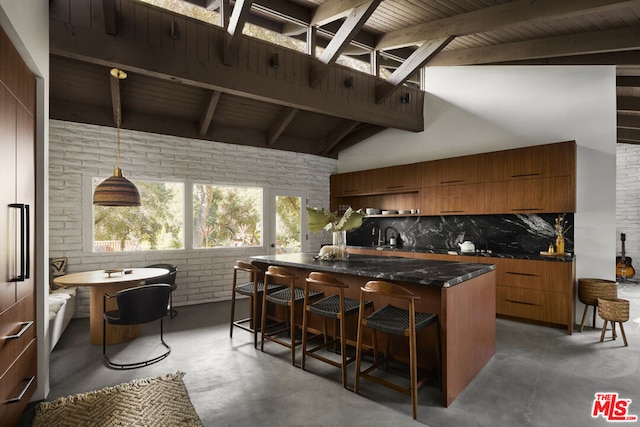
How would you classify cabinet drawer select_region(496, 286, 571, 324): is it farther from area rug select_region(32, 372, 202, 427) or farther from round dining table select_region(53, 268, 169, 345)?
round dining table select_region(53, 268, 169, 345)

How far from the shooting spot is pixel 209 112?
4.85 metres

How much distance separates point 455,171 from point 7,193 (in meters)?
5.12

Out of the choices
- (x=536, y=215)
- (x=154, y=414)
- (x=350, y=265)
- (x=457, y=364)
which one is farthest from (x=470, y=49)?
(x=154, y=414)

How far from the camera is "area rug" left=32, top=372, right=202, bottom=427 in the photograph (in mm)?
2191

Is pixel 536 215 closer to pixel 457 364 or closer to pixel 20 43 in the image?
pixel 457 364

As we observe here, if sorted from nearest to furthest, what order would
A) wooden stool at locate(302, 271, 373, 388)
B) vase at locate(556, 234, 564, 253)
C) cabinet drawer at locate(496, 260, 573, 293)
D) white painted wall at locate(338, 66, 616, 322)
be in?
wooden stool at locate(302, 271, 373, 388)
cabinet drawer at locate(496, 260, 573, 293)
white painted wall at locate(338, 66, 616, 322)
vase at locate(556, 234, 564, 253)

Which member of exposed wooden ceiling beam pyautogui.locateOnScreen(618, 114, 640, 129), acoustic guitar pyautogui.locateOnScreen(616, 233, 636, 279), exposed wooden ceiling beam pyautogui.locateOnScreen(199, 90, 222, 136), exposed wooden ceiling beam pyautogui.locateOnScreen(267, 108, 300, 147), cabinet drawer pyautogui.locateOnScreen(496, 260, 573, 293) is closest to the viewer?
cabinet drawer pyautogui.locateOnScreen(496, 260, 573, 293)

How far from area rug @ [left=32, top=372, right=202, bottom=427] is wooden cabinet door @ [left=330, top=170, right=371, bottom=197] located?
465cm

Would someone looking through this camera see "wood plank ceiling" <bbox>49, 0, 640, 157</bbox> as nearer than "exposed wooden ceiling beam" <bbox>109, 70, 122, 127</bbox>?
Yes

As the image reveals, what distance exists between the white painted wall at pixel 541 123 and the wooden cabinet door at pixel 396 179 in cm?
38

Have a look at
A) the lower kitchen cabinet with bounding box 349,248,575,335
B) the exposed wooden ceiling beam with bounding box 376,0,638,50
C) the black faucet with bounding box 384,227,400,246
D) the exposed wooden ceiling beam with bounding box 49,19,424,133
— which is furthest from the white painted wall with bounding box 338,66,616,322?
the exposed wooden ceiling beam with bounding box 376,0,638,50

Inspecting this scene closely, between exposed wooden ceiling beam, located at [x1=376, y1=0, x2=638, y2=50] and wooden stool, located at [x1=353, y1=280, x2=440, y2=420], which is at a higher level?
exposed wooden ceiling beam, located at [x1=376, y1=0, x2=638, y2=50]

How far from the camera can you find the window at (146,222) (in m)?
4.71

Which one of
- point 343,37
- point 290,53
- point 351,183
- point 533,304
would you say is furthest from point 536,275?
point 290,53
